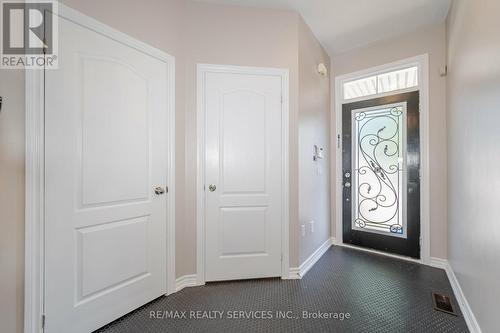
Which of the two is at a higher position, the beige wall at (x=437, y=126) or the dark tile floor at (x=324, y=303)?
the beige wall at (x=437, y=126)

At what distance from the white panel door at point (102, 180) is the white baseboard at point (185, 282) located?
0.15 metres

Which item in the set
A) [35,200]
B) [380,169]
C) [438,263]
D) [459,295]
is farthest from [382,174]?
[35,200]

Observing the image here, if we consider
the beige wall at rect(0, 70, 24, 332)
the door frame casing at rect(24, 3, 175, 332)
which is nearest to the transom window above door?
the door frame casing at rect(24, 3, 175, 332)

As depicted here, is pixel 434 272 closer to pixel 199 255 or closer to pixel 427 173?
pixel 427 173

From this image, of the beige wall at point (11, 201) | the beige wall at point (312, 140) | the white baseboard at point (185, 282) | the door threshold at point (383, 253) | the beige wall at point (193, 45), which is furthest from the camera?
the door threshold at point (383, 253)

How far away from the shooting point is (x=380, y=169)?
2.81m

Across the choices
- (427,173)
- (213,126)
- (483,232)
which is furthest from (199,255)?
(427,173)

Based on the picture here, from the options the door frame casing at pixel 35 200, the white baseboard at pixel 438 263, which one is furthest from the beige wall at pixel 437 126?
the door frame casing at pixel 35 200

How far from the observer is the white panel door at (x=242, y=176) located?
2.14 metres

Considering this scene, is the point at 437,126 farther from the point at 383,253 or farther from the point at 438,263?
the point at 383,253

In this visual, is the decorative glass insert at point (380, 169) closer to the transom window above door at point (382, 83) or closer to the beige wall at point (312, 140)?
the transom window above door at point (382, 83)

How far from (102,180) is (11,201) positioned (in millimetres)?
449

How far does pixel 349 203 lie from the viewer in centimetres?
305

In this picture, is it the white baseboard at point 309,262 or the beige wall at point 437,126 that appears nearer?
the white baseboard at point 309,262
